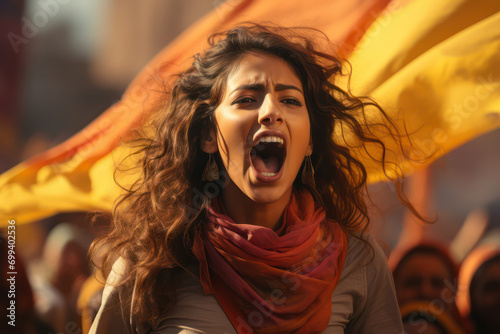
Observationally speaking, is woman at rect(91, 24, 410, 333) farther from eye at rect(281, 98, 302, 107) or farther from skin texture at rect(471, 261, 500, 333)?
skin texture at rect(471, 261, 500, 333)

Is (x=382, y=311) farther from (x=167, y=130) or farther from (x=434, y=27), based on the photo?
(x=434, y=27)

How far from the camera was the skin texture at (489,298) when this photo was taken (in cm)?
164

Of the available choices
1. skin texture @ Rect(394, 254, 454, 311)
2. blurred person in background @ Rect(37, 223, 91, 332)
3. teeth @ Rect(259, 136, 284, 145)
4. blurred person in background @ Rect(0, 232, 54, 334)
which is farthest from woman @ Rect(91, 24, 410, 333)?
blurred person in background @ Rect(0, 232, 54, 334)

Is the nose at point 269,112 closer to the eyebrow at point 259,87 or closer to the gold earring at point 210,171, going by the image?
the eyebrow at point 259,87

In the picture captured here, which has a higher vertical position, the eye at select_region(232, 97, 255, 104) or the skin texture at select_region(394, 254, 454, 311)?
the eye at select_region(232, 97, 255, 104)

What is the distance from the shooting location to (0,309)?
200cm

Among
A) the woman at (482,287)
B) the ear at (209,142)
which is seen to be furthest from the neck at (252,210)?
the woman at (482,287)

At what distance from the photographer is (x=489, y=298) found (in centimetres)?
164

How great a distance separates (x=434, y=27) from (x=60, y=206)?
1626mm

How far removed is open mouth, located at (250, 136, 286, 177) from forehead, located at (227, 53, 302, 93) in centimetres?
16

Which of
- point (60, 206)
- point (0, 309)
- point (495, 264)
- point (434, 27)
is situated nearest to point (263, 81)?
point (434, 27)

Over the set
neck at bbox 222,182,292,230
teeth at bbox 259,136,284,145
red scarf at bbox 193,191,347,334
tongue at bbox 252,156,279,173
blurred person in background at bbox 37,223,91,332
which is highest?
teeth at bbox 259,136,284,145

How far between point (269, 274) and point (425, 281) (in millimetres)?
767

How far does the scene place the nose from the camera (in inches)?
49.1
